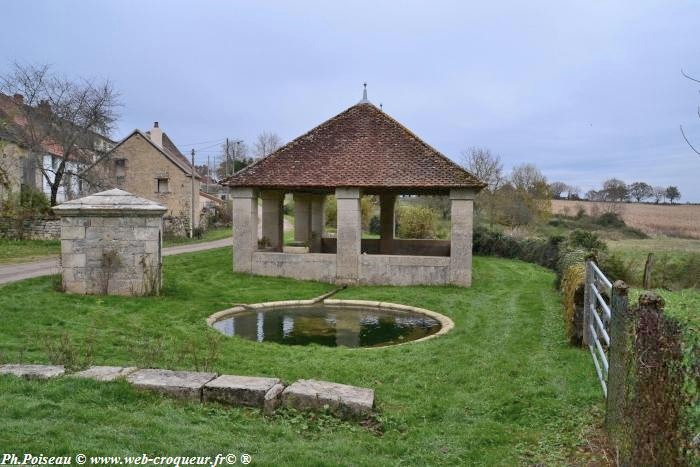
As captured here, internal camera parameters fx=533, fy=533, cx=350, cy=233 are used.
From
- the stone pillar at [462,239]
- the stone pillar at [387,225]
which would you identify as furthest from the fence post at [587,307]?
the stone pillar at [387,225]

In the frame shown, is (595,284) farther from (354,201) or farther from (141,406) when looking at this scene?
(354,201)

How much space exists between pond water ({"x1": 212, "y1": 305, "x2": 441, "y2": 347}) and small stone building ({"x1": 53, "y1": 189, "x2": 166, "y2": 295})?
2194 mm

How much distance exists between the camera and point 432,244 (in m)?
21.6

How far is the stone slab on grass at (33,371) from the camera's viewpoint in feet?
16.5

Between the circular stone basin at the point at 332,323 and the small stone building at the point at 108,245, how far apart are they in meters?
2.04

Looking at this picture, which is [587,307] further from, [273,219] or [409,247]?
[409,247]

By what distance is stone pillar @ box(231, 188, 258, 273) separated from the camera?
15680 mm

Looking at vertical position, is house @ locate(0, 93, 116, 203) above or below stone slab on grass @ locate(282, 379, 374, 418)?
above

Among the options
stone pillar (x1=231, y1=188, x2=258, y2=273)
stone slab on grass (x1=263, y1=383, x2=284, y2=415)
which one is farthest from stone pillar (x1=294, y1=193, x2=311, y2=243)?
stone slab on grass (x1=263, y1=383, x2=284, y2=415)

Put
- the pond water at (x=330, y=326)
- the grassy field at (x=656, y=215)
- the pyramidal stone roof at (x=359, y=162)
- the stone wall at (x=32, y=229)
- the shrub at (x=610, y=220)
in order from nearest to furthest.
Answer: the pond water at (x=330, y=326), the pyramidal stone roof at (x=359, y=162), the stone wall at (x=32, y=229), the grassy field at (x=656, y=215), the shrub at (x=610, y=220)

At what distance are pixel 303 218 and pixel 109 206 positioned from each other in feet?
36.2

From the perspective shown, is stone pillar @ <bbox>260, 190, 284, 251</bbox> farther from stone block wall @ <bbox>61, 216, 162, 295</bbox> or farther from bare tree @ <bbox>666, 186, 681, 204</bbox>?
bare tree @ <bbox>666, 186, 681, 204</bbox>

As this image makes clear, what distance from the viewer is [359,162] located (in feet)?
50.8

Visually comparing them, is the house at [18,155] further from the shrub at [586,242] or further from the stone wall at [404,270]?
the shrub at [586,242]
